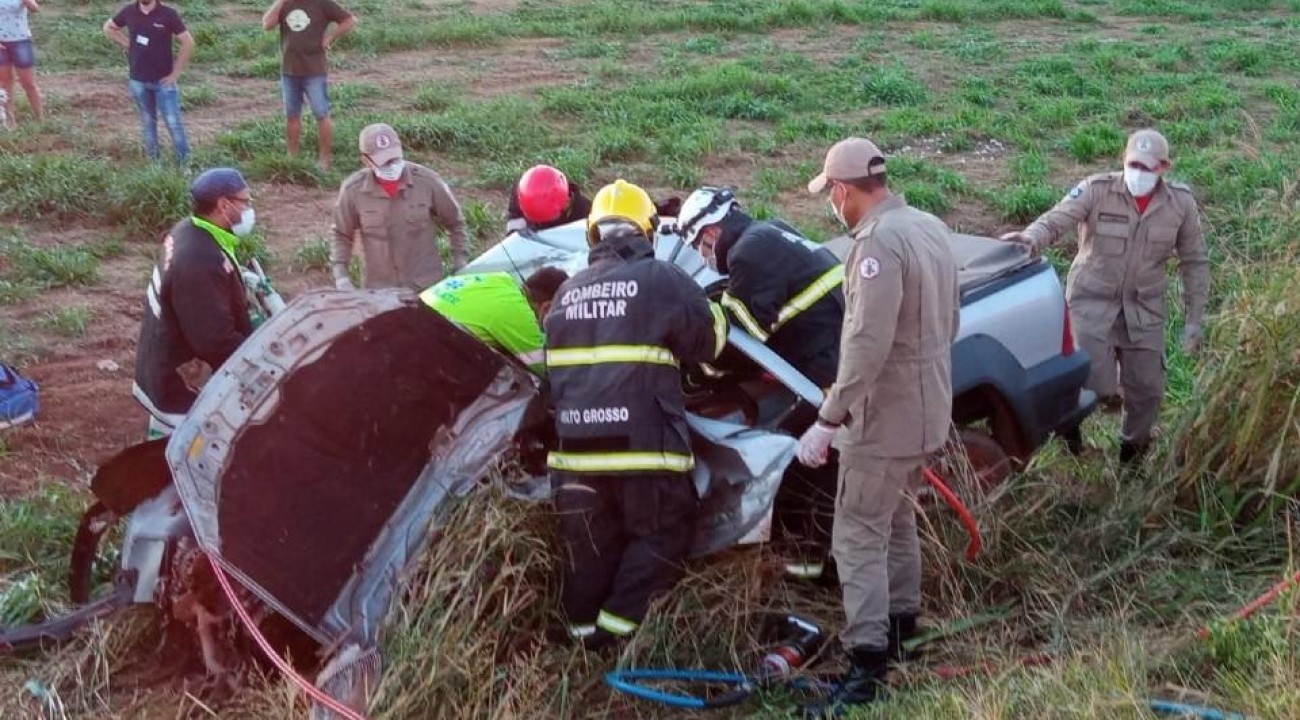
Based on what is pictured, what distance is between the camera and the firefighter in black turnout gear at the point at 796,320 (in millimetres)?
5109

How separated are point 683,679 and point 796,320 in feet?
4.60

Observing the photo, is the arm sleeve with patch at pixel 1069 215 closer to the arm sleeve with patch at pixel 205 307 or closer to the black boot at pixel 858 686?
the black boot at pixel 858 686

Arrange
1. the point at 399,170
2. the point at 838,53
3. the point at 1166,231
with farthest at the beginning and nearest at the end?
the point at 838,53, the point at 399,170, the point at 1166,231

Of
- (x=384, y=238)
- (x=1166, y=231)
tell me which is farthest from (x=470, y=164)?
(x=1166, y=231)

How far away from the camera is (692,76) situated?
15.6m

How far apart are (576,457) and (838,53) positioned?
14.2 m

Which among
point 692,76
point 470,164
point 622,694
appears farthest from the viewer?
point 692,76

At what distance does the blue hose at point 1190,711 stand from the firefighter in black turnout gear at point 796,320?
1411mm

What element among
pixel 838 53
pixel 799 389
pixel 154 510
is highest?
pixel 799 389

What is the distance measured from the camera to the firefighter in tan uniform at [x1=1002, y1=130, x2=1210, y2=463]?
6426 mm

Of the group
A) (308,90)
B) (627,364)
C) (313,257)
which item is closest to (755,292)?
(627,364)

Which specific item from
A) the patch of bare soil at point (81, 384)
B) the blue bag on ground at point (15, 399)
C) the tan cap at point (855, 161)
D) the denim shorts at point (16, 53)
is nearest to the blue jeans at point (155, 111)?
the denim shorts at point (16, 53)

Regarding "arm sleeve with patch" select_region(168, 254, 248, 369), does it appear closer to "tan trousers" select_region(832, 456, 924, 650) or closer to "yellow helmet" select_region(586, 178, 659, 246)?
"yellow helmet" select_region(586, 178, 659, 246)

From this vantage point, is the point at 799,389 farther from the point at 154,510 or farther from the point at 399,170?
the point at 399,170
